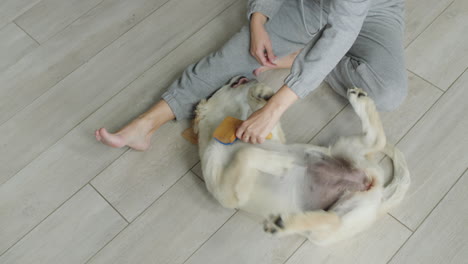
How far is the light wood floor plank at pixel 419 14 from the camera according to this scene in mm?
1555

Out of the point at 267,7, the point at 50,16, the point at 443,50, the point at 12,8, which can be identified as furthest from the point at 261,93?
the point at 12,8

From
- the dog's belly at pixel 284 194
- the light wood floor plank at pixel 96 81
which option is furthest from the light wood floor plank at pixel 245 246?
the light wood floor plank at pixel 96 81

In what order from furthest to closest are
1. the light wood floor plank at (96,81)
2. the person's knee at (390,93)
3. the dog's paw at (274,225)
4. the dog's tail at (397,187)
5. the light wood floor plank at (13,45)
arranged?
the light wood floor plank at (13,45) < the light wood floor plank at (96,81) < the person's knee at (390,93) < the dog's tail at (397,187) < the dog's paw at (274,225)

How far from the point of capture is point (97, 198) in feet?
4.23

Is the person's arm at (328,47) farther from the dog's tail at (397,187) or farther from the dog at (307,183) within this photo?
the dog's tail at (397,187)

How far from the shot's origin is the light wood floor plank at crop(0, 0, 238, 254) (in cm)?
127

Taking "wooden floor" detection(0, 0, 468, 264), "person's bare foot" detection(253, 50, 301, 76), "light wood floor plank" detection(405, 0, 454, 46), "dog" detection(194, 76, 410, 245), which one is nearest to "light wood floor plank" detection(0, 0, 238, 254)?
"wooden floor" detection(0, 0, 468, 264)

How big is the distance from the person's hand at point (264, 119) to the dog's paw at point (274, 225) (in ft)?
0.68

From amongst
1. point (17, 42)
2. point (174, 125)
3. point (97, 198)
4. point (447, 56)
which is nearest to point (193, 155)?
point (174, 125)

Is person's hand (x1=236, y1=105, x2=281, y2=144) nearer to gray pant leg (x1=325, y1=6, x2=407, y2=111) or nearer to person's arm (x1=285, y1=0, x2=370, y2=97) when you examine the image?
person's arm (x1=285, y1=0, x2=370, y2=97)

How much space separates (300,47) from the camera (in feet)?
4.57

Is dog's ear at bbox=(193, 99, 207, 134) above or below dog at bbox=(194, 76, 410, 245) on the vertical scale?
above

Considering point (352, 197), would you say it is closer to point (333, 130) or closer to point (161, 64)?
point (333, 130)

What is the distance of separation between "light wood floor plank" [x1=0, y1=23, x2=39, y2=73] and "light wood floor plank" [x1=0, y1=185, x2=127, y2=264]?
636 mm
